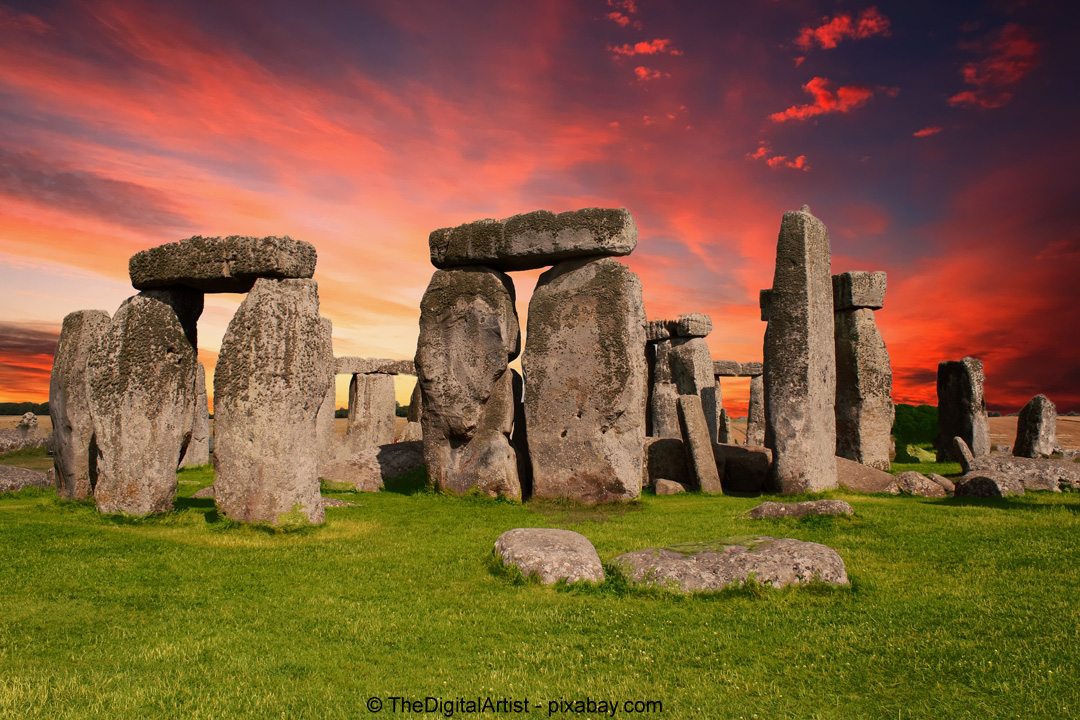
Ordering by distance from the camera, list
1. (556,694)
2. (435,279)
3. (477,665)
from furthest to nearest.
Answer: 1. (435,279)
2. (477,665)
3. (556,694)

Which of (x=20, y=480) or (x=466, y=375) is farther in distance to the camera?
(x=20, y=480)

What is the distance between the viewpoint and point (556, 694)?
4492 mm

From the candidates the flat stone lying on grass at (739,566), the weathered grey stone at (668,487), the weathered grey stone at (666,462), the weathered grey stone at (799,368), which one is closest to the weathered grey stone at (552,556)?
the flat stone lying on grass at (739,566)

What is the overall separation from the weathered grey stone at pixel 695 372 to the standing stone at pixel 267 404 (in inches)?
613

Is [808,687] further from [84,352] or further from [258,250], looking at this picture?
[84,352]

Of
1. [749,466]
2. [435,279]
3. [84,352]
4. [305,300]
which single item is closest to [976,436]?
[749,466]

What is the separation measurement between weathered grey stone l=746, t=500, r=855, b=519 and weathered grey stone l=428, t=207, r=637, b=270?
5409 mm

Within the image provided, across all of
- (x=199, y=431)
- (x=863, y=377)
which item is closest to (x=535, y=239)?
(x=863, y=377)

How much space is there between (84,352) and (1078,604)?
46.0 feet

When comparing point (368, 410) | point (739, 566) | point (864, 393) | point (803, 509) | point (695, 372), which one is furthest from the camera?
point (368, 410)

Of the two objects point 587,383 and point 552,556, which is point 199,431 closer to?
point 587,383

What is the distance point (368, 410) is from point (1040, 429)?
20.1 meters

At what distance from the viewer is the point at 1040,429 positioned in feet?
61.8

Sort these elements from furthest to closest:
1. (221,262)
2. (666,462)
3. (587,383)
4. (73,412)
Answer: (666,462) < (587,383) < (73,412) < (221,262)
